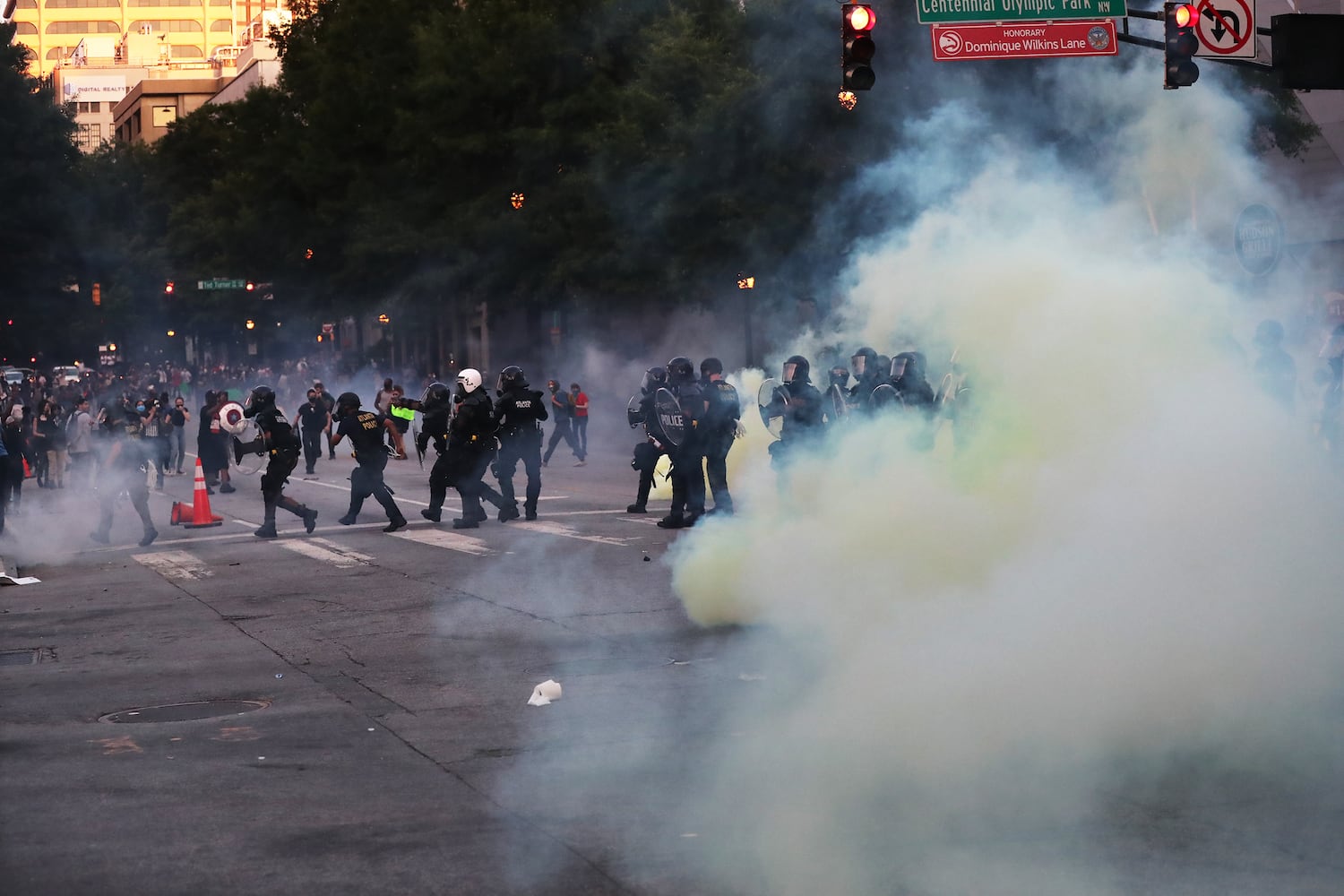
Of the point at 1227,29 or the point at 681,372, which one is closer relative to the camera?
the point at 1227,29

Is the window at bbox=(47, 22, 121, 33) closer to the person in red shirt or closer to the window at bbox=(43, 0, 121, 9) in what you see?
the window at bbox=(43, 0, 121, 9)

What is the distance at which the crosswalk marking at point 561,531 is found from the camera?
16.3 meters

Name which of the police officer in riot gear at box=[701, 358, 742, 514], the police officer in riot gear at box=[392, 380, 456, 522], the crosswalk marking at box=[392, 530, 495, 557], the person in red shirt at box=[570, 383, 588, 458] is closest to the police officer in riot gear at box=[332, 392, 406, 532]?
the crosswalk marking at box=[392, 530, 495, 557]

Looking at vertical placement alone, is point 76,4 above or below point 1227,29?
above

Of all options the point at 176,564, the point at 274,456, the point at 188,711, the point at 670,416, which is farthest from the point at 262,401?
the point at 188,711

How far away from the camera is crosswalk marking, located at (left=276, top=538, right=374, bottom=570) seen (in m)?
15.7

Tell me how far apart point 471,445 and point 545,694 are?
10.2m

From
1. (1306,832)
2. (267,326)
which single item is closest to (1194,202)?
(1306,832)

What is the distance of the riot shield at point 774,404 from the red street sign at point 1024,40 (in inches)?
131

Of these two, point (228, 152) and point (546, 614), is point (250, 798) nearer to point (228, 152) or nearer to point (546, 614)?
point (546, 614)

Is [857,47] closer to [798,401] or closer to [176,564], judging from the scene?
[798,401]

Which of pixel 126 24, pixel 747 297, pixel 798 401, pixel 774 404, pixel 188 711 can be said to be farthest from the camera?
pixel 126 24

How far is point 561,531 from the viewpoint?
1756cm

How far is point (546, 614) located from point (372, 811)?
16.6 feet
